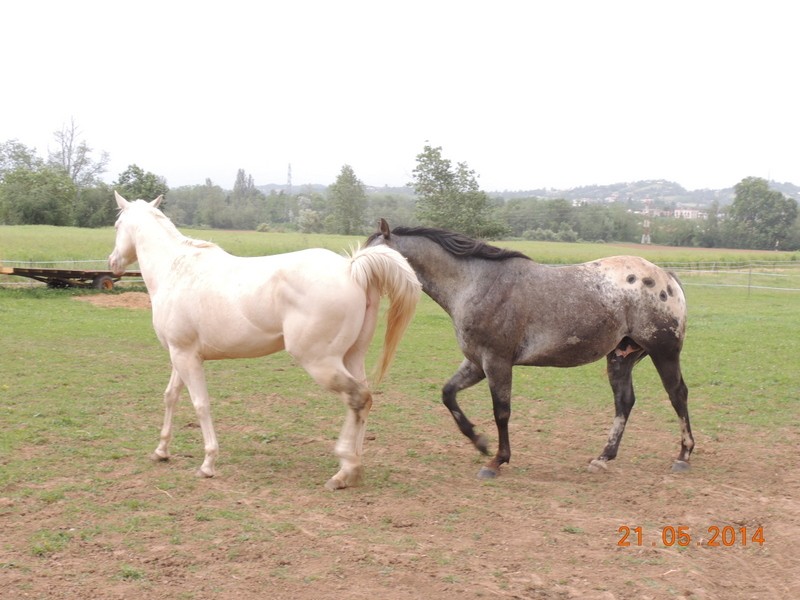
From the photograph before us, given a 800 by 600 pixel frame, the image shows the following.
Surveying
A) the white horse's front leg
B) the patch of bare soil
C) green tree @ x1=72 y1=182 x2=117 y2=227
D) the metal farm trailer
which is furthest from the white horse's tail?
green tree @ x1=72 y1=182 x2=117 y2=227

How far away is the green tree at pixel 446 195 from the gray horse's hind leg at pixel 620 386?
22895 mm

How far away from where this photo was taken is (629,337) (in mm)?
6621

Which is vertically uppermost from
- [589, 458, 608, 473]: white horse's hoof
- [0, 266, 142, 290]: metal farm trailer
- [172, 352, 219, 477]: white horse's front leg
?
[172, 352, 219, 477]: white horse's front leg

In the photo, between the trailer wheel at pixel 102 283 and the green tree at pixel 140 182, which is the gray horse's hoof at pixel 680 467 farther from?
the green tree at pixel 140 182

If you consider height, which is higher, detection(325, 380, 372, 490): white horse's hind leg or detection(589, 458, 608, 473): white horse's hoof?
detection(325, 380, 372, 490): white horse's hind leg

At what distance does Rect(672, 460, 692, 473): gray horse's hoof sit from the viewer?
253 inches

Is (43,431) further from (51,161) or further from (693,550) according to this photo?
(51,161)

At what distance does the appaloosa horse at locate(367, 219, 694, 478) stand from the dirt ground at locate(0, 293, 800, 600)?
0.58 meters

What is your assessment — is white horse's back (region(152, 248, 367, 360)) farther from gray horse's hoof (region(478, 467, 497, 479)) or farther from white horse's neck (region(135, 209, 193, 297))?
gray horse's hoof (region(478, 467, 497, 479))

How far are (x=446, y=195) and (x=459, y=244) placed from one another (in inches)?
941

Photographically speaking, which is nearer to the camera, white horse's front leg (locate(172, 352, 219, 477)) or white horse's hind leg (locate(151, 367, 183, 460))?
white horse's front leg (locate(172, 352, 219, 477))

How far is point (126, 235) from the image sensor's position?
264 inches

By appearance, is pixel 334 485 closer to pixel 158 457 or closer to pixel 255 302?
pixel 255 302

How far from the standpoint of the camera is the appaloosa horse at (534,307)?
6285mm
